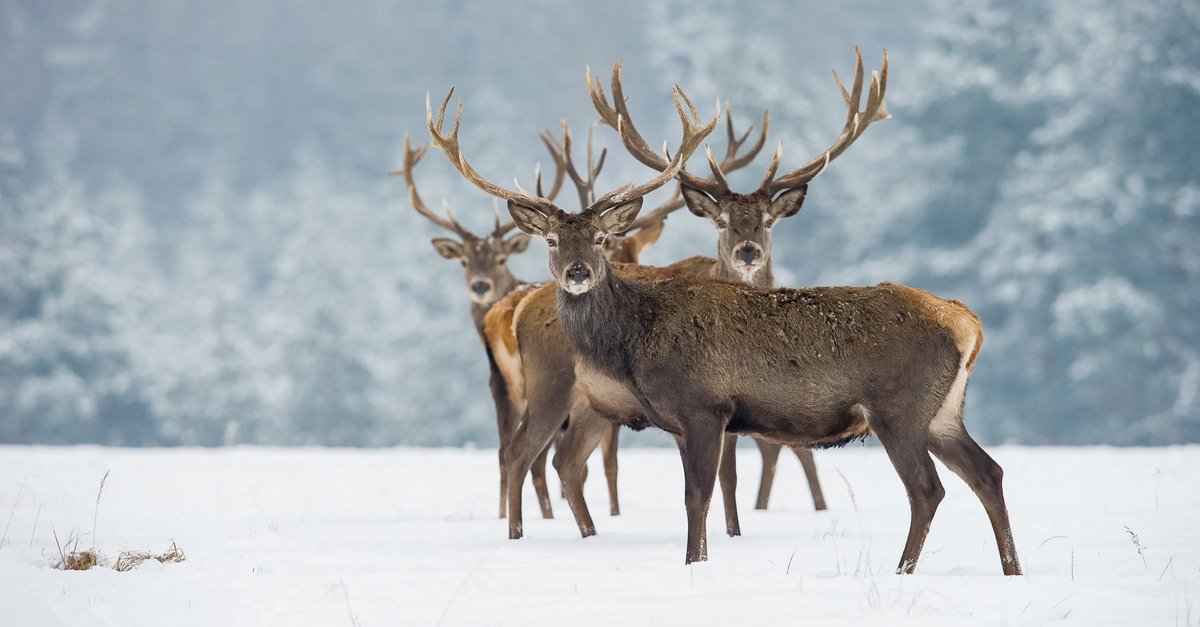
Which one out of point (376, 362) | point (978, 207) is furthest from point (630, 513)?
point (376, 362)

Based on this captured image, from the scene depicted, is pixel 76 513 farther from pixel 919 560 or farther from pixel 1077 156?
pixel 1077 156

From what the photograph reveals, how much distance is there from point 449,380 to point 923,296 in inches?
1382

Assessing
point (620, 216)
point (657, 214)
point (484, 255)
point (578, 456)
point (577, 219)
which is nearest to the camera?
point (577, 219)

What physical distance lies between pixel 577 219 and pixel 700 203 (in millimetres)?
1994

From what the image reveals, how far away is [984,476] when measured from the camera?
690 cm

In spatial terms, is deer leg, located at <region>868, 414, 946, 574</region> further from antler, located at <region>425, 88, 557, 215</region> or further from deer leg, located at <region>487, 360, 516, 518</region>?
deer leg, located at <region>487, 360, 516, 518</region>

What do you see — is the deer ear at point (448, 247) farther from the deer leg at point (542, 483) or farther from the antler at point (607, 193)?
the antler at point (607, 193)

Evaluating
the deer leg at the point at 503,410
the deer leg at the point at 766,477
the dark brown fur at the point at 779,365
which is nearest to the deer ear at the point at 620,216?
the dark brown fur at the point at 779,365

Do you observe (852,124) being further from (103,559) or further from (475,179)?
(103,559)

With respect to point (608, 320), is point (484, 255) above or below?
above

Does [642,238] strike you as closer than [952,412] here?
No

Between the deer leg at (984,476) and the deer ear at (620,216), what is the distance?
216cm

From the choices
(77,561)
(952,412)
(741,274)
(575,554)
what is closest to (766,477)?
(741,274)

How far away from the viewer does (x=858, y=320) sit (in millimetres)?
7176
